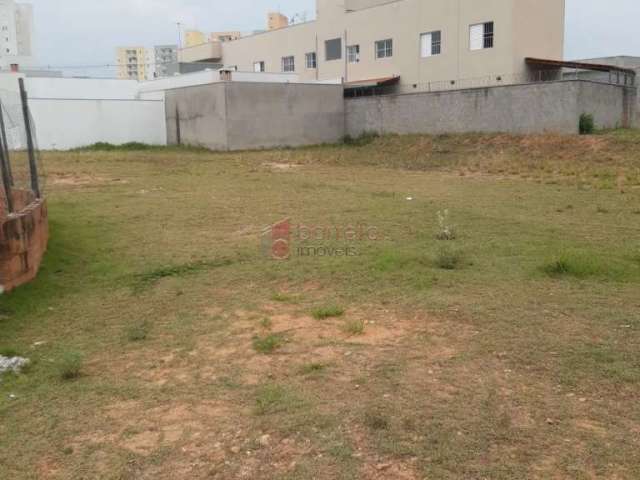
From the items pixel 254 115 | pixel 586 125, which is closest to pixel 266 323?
pixel 586 125

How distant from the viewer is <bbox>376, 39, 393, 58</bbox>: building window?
32438mm

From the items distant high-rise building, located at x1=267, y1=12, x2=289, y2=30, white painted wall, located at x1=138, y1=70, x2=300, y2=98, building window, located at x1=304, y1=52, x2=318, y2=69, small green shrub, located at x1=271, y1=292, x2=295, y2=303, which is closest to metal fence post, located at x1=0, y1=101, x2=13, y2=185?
small green shrub, located at x1=271, y1=292, x2=295, y2=303

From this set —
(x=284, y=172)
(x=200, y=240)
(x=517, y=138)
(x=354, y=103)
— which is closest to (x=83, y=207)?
(x=200, y=240)

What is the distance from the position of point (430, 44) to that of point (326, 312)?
90.3ft

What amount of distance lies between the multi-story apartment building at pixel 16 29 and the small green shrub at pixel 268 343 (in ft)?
206

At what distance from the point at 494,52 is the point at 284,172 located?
13957 millimetres

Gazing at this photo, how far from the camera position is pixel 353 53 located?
34906 mm

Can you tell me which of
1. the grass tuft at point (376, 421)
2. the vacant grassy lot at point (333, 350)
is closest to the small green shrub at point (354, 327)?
the vacant grassy lot at point (333, 350)

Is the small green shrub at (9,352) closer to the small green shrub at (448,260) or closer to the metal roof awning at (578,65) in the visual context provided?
the small green shrub at (448,260)

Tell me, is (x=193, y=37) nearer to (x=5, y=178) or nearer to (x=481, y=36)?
(x=481, y=36)

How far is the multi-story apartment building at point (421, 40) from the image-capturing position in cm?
2712

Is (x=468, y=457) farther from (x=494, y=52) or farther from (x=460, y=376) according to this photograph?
(x=494, y=52)

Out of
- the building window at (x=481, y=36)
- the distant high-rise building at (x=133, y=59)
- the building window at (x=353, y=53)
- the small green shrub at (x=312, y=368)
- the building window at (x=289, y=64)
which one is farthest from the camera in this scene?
the distant high-rise building at (x=133, y=59)

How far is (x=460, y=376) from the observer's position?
12.8 ft
